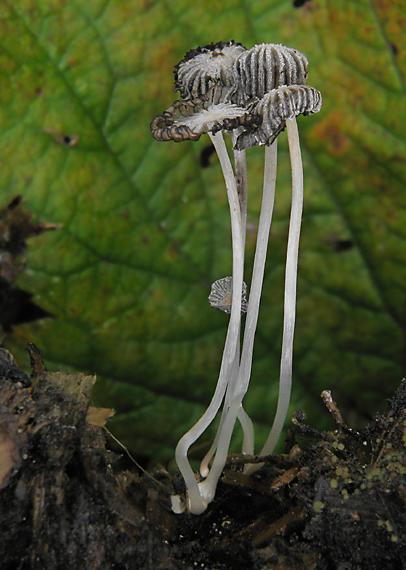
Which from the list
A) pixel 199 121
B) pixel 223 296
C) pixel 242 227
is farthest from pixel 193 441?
pixel 199 121

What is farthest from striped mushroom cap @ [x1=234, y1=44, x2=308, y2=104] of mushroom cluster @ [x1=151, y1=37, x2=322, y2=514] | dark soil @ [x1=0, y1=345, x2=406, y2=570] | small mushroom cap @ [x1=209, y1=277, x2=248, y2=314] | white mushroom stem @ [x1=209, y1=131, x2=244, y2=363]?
dark soil @ [x1=0, y1=345, x2=406, y2=570]

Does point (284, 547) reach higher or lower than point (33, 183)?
lower

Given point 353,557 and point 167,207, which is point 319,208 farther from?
point 353,557

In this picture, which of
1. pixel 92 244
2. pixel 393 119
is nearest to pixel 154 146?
pixel 92 244

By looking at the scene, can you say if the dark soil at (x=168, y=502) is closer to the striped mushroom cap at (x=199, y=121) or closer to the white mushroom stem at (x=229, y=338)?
the white mushroom stem at (x=229, y=338)

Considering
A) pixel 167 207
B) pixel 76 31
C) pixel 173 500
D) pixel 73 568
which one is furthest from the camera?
pixel 167 207

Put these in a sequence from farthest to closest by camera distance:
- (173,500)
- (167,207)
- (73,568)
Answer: (167,207)
(173,500)
(73,568)

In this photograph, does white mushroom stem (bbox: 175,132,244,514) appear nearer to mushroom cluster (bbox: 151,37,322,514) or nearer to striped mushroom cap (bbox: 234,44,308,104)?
mushroom cluster (bbox: 151,37,322,514)

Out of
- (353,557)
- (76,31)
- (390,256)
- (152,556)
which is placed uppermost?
(76,31)
